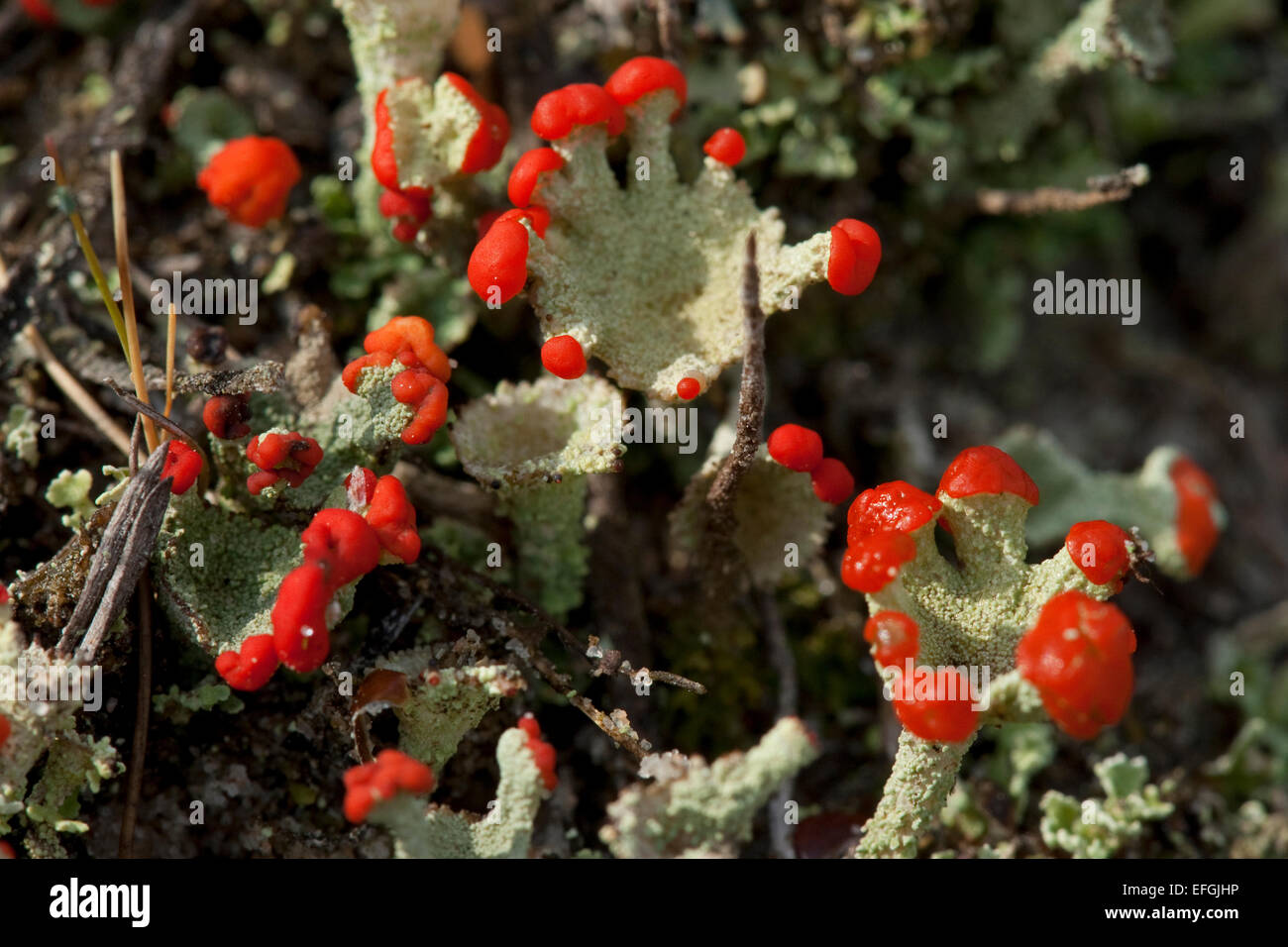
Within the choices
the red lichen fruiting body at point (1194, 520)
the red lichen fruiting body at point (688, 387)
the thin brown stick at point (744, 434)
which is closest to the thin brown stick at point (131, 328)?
the red lichen fruiting body at point (688, 387)

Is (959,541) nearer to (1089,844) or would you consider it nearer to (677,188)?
(1089,844)

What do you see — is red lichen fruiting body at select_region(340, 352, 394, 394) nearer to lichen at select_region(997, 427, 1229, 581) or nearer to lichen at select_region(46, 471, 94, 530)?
lichen at select_region(46, 471, 94, 530)

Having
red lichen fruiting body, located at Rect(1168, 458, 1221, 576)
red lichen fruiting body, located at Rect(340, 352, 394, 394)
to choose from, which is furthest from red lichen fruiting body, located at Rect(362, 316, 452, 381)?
red lichen fruiting body, located at Rect(1168, 458, 1221, 576)

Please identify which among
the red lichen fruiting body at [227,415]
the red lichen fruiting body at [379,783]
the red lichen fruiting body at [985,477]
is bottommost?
the red lichen fruiting body at [379,783]

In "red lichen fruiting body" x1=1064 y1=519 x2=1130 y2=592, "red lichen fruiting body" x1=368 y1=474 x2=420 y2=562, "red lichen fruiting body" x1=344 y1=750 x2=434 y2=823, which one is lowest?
"red lichen fruiting body" x1=344 y1=750 x2=434 y2=823

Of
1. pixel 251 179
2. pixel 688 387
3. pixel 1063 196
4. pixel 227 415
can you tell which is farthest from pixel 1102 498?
pixel 251 179

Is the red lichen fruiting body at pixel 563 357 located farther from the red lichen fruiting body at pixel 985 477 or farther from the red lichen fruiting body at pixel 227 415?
the red lichen fruiting body at pixel 985 477

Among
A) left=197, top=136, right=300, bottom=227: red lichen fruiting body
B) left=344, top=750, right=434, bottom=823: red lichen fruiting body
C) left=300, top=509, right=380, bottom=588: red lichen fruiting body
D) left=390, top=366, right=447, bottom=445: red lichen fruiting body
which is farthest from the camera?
left=197, top=136, right=300, bottom=227: red lichen fruiting body

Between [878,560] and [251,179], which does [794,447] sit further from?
[251,179]
